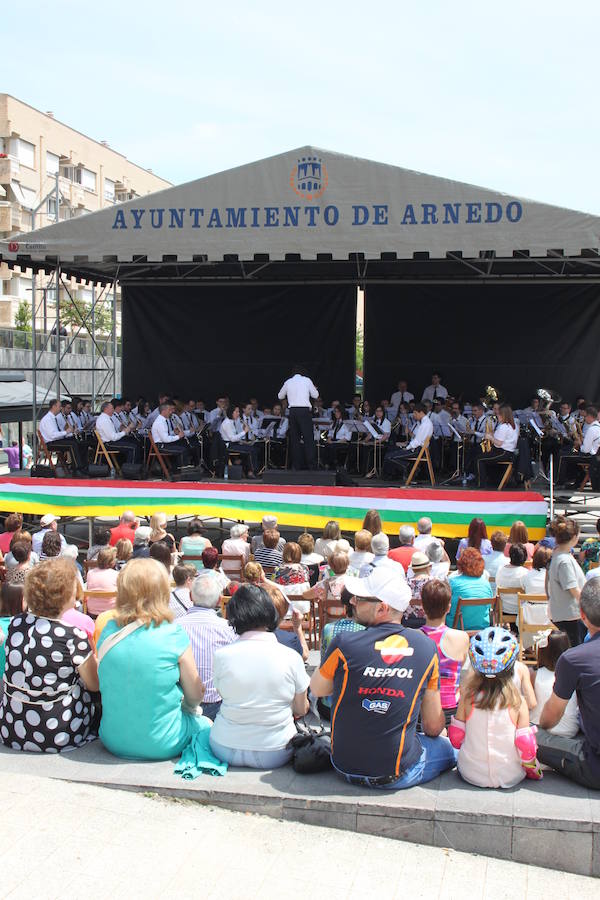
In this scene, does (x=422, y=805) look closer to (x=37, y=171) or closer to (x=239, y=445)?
(x=239, y=445)

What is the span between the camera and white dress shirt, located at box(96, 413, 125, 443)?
1370 centimetres

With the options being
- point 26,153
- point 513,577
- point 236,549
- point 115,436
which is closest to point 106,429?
point 115,436

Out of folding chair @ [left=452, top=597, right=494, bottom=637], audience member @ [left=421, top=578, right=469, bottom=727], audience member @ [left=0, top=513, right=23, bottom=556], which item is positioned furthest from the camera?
audience member @ [left=0, top=513, right=23, bottom=556]

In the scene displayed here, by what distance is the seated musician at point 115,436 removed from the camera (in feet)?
45.0

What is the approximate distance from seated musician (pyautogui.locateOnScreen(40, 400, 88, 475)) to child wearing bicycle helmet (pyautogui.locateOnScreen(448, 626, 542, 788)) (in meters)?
11.0

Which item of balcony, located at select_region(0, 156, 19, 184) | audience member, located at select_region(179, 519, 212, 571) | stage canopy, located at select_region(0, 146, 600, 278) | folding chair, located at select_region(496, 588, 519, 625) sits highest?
balcony, located at select_region(0, 156, 19, 184)

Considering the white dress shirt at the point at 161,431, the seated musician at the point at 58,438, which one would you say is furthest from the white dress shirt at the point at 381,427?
the seated musician at the point at 58,438

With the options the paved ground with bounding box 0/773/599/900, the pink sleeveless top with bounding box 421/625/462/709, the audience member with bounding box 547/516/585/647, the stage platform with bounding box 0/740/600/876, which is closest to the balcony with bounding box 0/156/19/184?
the audience member with bounding box 547/516/585/647

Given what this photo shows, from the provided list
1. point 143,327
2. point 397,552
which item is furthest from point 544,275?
point 397,552

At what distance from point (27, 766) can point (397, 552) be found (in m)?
3.90

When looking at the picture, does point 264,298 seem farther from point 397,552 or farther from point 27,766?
point 27,766

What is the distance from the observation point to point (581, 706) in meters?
3.91

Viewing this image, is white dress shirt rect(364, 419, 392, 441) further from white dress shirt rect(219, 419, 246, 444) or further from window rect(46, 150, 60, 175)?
window rect(46, 150, 60, 175)

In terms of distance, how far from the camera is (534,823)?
145 inches
